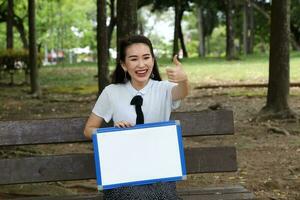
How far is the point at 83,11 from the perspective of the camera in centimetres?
5734

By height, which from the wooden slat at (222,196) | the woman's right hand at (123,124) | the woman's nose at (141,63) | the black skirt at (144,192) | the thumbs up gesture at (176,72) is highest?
the woman's nose at (141,63)

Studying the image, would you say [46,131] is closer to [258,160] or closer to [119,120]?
[119,120]

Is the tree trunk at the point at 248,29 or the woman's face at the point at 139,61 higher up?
the tree trunk at the point at 248,29

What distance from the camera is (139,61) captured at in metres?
3.44

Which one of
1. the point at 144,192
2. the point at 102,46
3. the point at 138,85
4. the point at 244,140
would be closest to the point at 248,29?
the point at 102,46

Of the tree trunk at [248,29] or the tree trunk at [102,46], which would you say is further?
the tree trunk at [248,29]

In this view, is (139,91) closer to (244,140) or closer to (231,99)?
(244,140)

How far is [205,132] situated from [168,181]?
2.55 ft

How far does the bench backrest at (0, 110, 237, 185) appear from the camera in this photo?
156 inches

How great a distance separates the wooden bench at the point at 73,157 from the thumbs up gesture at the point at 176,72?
713mm

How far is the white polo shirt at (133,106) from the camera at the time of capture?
348cm

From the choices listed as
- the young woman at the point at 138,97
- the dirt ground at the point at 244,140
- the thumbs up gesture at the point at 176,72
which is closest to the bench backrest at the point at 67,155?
the young woman at the point at 138,97

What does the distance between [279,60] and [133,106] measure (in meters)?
6.80

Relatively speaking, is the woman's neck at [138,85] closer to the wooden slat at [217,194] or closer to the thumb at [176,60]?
the thumb at [176,60]
